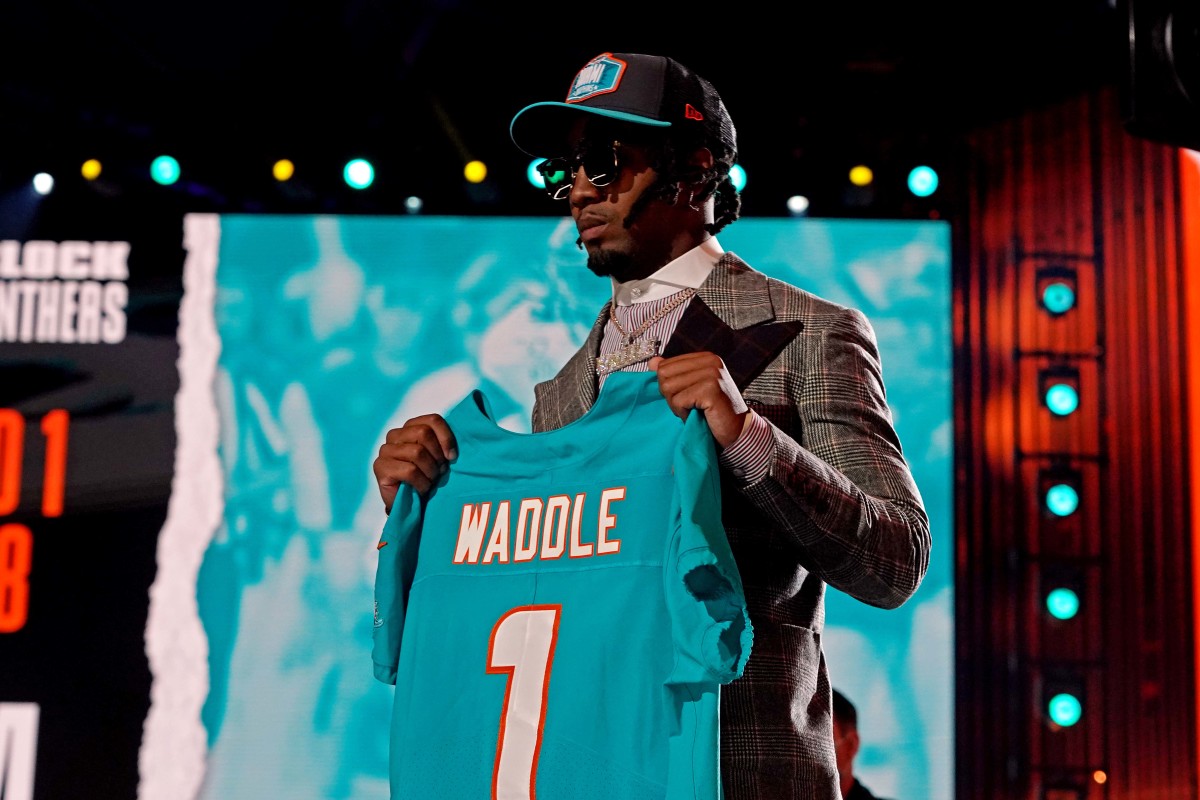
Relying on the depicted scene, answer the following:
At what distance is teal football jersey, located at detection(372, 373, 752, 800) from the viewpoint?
1385mm

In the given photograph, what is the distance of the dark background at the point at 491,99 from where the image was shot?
452cm

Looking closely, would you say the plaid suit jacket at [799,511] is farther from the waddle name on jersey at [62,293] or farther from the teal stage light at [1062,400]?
the waddle name on jersey at [62,293]

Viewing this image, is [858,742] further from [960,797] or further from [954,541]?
[954,541]

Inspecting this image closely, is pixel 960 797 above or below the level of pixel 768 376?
below

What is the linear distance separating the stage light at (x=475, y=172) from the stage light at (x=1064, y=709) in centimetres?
258

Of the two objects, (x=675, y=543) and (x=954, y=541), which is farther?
(x=954, y=541)

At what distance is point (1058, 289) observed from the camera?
4.50 m

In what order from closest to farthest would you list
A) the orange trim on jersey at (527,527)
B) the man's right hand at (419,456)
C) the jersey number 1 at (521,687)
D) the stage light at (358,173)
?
the jersey number 1 at (521,687) < the orange trim on jersey at (527,527) < the man's right hand at (419,456) < the stage light at (358,173)

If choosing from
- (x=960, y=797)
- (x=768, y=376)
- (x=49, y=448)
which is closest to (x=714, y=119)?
(x=768, y=376)

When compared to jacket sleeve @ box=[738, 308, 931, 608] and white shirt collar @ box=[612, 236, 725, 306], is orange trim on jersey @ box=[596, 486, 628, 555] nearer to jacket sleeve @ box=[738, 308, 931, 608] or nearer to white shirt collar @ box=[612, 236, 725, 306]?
jacket sleeve @ box=[738, 308, 931, 608]

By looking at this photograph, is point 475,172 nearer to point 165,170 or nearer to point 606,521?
point 165,170

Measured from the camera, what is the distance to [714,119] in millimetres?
1932

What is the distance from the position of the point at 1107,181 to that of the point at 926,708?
188 cm

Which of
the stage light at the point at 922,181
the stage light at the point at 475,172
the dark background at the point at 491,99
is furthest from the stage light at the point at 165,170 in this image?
the stage light at the point at 922,181
